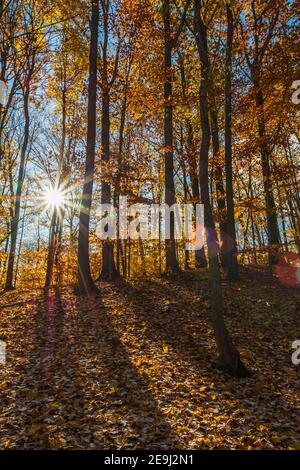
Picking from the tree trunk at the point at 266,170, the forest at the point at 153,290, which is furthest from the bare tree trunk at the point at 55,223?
the tree trunk at the point at 266,170

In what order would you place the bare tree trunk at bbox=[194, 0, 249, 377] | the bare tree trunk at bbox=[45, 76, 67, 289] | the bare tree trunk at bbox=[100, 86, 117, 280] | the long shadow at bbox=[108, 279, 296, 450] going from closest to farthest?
the long shadow at bbox=[108, 279, 296, 450], the bare tree trunk at bbox=[194, 0, 249, 377], the bare tree trunk at bbox=[100, 86, 117, 280], the bare tree trunk at bbox=[45, 76, 67, 289]

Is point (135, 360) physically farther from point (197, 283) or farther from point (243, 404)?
point (197, 283)

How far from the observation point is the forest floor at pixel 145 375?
553 cm

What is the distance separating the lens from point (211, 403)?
6617 mm

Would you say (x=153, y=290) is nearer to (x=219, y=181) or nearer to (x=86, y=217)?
(x=86, y=217)

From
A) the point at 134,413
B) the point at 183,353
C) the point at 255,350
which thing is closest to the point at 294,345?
the point at 255,350

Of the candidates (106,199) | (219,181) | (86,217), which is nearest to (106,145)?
(106,199)

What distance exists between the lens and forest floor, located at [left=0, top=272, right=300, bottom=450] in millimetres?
5531

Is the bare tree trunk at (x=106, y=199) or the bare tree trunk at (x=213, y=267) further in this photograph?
the bare tree trunk at (x=106, y=199)

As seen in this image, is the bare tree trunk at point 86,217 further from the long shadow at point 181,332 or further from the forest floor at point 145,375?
the long shadow at point 181,332

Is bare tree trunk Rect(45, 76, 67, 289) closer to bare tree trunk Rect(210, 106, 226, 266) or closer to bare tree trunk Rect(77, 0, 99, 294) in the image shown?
bare tree trunk Rect(77, 0, 99, 294)

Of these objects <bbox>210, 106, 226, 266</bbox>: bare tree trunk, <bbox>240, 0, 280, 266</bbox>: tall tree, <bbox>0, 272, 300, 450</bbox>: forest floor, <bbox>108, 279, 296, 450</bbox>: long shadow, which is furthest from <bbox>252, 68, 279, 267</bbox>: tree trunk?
<bbox>108, 279, 296, 450</bbox>: long shadow

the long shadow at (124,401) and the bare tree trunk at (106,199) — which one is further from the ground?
the bare tree trunk at (106,199)

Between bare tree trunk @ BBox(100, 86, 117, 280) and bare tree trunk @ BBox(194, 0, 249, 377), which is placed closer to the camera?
bare tree trunk @ BBox(194, 0, 249, 377)
